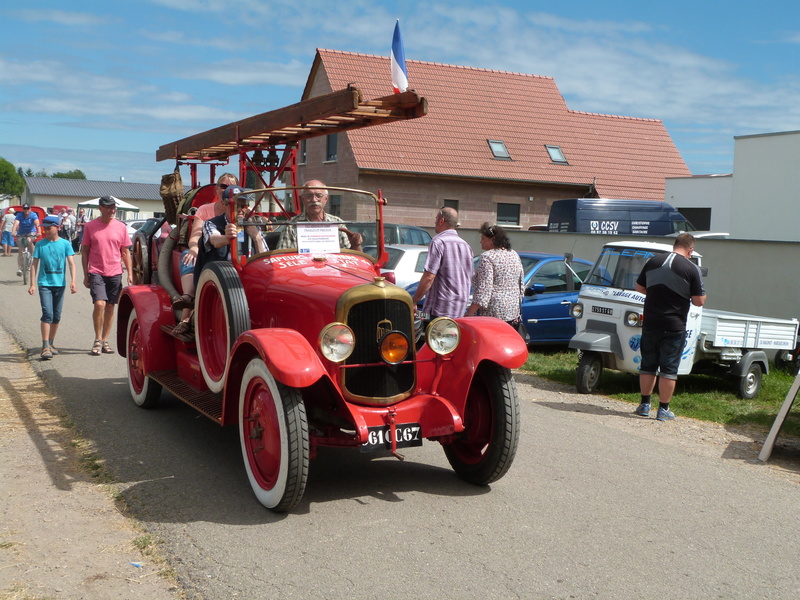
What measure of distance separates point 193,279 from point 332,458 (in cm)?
214

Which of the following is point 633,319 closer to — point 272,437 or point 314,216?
point 314,216

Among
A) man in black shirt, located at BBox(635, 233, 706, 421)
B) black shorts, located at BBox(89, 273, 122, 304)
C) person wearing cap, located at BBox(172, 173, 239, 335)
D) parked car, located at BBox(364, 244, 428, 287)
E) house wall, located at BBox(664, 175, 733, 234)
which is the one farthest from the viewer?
house wall, located at BBox(664, 175, 733, 234)

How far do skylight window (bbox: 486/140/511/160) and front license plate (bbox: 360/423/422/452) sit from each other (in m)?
28.1

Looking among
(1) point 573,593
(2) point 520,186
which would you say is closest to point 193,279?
(1) point 573,593

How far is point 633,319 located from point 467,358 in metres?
4.31

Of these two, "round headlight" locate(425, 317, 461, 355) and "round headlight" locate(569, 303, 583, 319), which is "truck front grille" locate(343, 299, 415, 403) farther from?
"round headlight" locate(569, 303, 583, 319)

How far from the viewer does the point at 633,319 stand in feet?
30.5

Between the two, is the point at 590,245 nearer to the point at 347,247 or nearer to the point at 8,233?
the point at 347,247

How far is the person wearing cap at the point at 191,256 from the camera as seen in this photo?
716 centimetres

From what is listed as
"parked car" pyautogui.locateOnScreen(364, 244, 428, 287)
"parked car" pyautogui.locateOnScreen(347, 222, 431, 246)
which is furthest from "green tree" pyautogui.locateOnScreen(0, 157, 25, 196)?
"parked car" pyautogui.locateOnScreen(364, 244, 428, 287)

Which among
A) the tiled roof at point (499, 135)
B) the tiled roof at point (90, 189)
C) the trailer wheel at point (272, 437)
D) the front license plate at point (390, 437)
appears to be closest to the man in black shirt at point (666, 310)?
the front license plate at point (390, 437)

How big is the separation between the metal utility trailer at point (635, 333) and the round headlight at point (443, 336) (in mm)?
4220

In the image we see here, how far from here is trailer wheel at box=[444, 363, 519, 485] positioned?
18.0 feet

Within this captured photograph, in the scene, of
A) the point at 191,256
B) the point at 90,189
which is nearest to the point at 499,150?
the point at 191,256
